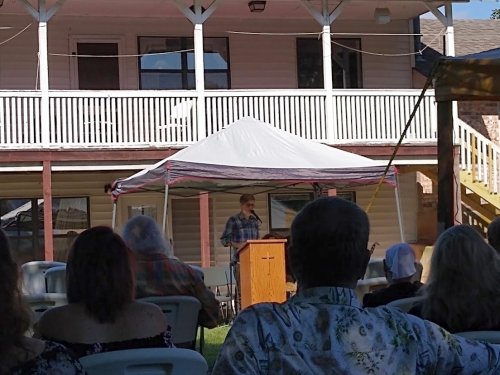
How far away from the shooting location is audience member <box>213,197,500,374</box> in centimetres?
220

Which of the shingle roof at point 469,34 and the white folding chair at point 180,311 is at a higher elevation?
the shingle roof at point 469,34

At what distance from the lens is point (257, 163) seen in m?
10.7

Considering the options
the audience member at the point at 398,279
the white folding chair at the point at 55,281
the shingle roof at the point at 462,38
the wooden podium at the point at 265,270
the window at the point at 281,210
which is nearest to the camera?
the audience member at the point at 398,279

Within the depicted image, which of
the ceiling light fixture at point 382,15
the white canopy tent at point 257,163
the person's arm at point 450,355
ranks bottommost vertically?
the person's arm at point 450,355

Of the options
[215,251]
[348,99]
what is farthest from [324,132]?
[215,251]

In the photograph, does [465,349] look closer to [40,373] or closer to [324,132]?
[40,373]

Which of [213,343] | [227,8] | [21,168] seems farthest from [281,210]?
[213,343]

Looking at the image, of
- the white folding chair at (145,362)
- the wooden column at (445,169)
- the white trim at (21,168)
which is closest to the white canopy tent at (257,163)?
the wooden column at (445,169)

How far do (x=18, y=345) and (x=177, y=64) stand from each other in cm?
1546

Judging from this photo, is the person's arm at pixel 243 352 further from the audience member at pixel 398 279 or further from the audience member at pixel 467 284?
the audience member at pixel 398 279

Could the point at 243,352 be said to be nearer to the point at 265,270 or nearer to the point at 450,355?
the point at 450,355

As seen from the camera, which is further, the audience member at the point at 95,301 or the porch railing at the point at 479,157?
the porch railing at the point at 479,157

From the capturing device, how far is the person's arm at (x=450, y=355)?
2326mm

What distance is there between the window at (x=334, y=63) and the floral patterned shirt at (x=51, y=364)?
51.9 feet
